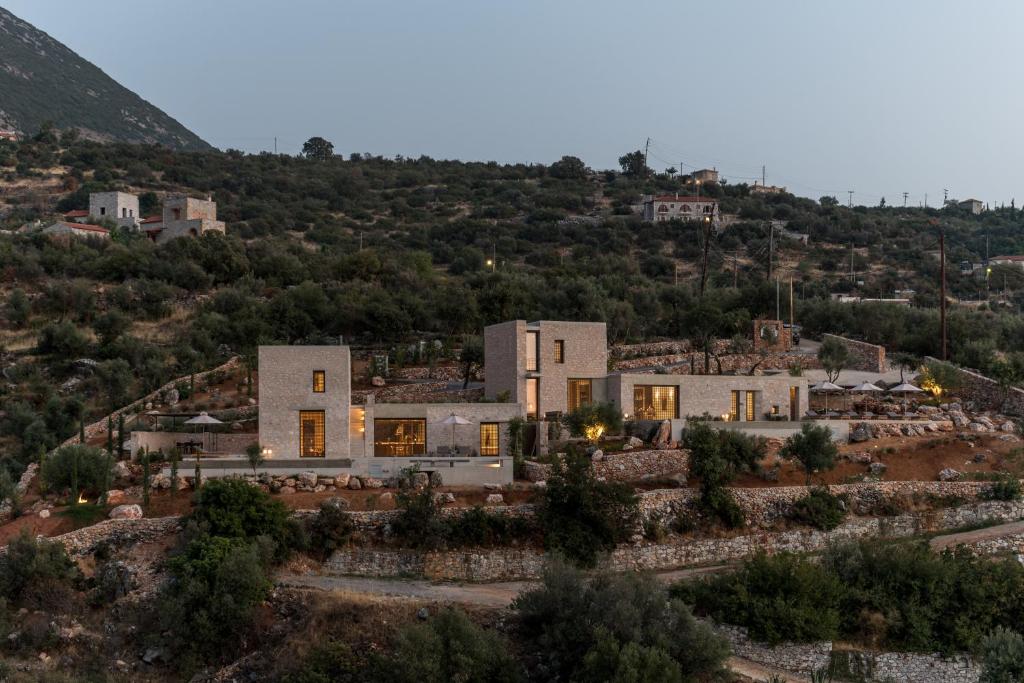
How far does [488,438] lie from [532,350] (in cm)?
470

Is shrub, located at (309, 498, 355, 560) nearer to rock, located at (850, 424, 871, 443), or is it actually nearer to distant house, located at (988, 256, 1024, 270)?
rock, located at (850, 424, 871, 443)

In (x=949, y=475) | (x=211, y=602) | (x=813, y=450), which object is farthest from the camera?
(x=949, y=475)

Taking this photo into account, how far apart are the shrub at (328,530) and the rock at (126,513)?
448 cm

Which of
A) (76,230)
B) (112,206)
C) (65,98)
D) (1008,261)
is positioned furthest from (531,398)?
(65,98)

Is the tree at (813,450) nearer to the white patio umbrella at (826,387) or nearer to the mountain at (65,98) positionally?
the white patio umbrella at (826,387)

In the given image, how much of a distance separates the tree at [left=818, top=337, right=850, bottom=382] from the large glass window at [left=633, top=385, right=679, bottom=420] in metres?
8.60

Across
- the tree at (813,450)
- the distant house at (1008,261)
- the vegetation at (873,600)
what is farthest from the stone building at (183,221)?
the distant house at (1008,261)

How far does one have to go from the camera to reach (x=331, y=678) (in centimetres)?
2008

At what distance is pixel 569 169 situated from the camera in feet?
350

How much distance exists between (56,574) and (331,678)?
302 inches

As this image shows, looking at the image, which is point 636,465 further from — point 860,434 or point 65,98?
point 65,98

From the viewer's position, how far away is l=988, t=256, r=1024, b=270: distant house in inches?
3136

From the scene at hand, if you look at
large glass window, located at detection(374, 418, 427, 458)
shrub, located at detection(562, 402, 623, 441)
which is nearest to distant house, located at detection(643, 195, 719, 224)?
shrub, located at detection(562, 402, 623, 441)

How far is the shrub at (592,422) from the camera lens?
104 ft
